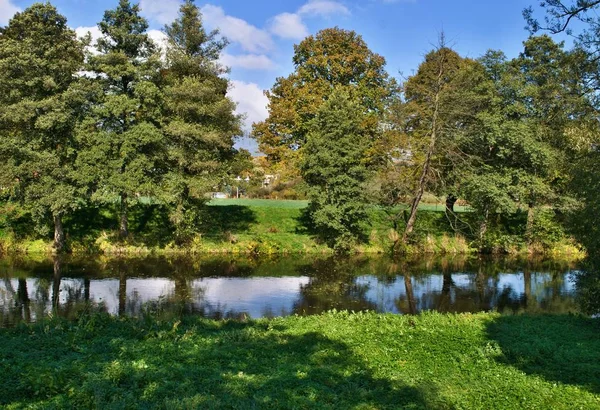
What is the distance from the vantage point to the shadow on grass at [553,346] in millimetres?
10055

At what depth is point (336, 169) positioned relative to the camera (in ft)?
102

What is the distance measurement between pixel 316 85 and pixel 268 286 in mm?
28385

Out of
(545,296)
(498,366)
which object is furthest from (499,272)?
(498,366)

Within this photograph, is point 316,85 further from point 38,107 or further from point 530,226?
point 38,107

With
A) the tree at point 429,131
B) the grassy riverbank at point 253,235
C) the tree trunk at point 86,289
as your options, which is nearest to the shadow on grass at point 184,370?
the tree trunk at point 86,289

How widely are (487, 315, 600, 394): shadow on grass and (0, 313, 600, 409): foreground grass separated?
47 mm

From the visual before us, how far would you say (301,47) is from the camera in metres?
48.5

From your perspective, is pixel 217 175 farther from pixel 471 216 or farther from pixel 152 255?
pixel 471 216

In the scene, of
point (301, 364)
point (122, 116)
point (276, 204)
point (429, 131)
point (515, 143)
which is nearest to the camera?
point (301, 364)

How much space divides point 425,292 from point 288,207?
731 inches

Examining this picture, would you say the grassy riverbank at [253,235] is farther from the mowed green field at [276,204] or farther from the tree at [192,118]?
the tree at [192,118]

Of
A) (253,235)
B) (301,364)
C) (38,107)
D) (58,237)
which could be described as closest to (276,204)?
(253,235)

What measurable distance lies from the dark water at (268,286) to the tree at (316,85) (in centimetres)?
1937

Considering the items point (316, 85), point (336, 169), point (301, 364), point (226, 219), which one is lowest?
point (301, 364)
